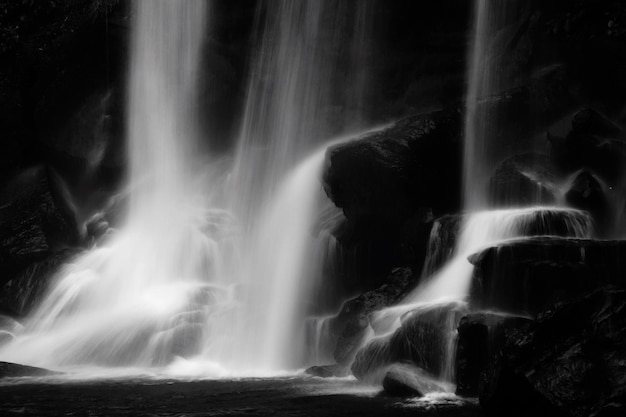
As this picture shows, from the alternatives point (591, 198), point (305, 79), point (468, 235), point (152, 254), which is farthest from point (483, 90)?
point (152, 254)

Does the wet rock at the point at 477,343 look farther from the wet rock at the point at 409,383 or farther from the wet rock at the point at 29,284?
the wet rock at the point at 29,284

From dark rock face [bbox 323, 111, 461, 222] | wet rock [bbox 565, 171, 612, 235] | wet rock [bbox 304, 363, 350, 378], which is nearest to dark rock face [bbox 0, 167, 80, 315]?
dark rock face [bbox 323, 111, 461, 222]

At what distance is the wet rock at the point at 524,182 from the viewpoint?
17469mm

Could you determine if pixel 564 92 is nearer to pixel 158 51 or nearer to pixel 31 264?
pixel 158 51

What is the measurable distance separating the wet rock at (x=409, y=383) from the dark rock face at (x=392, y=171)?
715cm

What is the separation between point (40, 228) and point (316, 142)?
41.1ft

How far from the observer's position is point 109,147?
2858cm

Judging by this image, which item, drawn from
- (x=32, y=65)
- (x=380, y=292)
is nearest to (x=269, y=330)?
(x=380, y=292)

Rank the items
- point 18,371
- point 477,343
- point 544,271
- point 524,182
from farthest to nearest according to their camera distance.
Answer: point 524,182
point 18,371
point 544,271
point 477,343

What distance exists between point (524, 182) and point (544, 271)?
744 cm

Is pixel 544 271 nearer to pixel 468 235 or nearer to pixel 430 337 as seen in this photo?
pixel 430 337

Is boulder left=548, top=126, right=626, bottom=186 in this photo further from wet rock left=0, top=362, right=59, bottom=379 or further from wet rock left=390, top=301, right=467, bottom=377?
wet rock left=0, top=362, right=59, bottom=379

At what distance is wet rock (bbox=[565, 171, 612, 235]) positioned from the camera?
1570cm

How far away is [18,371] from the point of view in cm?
1415
